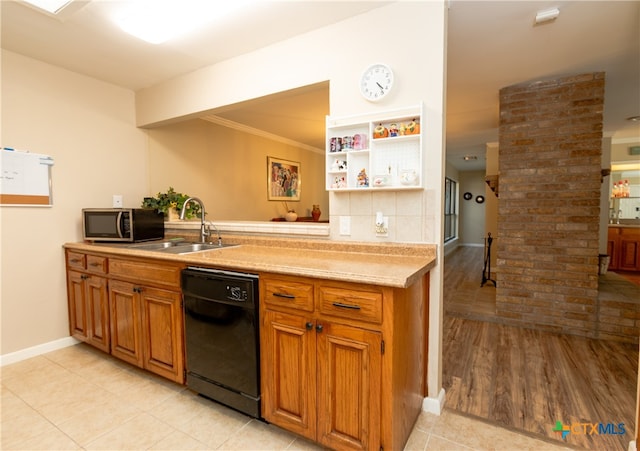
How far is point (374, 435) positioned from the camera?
132cm

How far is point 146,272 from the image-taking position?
203cm

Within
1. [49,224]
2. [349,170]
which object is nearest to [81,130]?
[49,224]

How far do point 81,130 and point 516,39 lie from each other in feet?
12.1

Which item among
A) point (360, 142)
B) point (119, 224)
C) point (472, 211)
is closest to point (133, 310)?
point (119, 224)

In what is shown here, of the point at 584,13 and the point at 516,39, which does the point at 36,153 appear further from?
the point at 584,13

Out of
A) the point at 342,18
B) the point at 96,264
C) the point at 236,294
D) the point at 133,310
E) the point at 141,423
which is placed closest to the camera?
the point at 236,294

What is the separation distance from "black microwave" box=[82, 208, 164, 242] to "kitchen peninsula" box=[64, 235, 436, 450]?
576mm

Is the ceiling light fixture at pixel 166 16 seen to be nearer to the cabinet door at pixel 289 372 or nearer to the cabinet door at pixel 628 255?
the cabinet door at pixel 289 372

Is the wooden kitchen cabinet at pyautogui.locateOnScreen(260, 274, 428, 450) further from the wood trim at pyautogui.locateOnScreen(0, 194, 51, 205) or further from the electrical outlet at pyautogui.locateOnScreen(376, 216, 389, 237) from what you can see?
the wood trim at pyautogui.locateOnScreen(0, 194, 51, 205)

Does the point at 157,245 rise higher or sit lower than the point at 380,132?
lower

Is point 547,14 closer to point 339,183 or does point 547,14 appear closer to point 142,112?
point 339,183

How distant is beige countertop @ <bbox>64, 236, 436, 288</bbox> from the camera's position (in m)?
1.36

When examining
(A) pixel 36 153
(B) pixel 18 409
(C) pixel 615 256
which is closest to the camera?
(B) pixel 18 409

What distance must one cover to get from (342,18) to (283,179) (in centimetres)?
349
